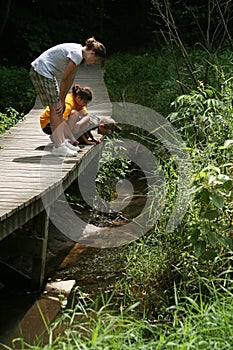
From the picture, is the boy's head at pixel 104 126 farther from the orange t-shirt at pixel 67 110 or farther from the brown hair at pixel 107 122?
the orange t-shirt at pixel 67 110

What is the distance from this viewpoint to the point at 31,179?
19.7 feet

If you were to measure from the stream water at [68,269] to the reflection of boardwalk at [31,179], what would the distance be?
0.27 metres

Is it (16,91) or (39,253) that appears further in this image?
(16,91)

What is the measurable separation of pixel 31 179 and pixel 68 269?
107 centimetres

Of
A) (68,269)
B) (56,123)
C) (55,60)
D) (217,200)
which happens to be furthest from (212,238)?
(55,60)

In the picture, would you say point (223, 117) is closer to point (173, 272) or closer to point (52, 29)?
point (173, 272)

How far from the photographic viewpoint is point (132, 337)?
3998 millimetres

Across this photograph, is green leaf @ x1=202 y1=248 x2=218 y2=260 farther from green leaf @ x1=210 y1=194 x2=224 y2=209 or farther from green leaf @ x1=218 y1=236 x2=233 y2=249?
green leaf @ x1=210 y1=194 x2=224 y2=209

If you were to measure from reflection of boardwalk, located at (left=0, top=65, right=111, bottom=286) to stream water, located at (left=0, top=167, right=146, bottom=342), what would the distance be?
0.90 feet

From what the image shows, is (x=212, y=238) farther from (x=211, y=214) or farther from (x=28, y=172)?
(x=28, y=172)

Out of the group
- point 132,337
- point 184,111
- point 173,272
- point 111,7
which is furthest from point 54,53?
point 111,7

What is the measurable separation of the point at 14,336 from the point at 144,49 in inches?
462

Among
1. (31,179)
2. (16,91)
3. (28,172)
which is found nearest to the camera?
(31,179)

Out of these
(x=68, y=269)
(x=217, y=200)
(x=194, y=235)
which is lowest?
(x=68, y=269)
